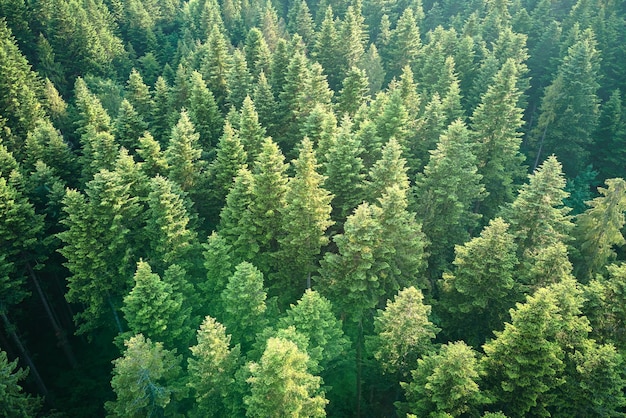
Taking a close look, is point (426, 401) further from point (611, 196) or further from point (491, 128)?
point (491, 128)

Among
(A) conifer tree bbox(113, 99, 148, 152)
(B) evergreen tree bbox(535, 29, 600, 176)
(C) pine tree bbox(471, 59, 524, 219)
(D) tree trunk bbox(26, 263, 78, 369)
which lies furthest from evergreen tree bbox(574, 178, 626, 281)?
(D) tree trunk bbox(26, 263, 78, 369)

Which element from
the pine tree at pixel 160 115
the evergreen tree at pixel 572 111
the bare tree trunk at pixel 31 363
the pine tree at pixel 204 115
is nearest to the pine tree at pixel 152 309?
the bare tree trunk at pixel 31 363

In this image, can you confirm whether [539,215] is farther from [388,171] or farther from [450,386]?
[450,386]

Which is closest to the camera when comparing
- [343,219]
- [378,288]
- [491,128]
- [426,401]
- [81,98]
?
[426,401]

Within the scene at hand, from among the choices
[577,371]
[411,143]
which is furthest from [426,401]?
[411,143]

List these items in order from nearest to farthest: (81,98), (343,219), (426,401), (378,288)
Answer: (426,401), (378,288), (343,219), (81,98)
